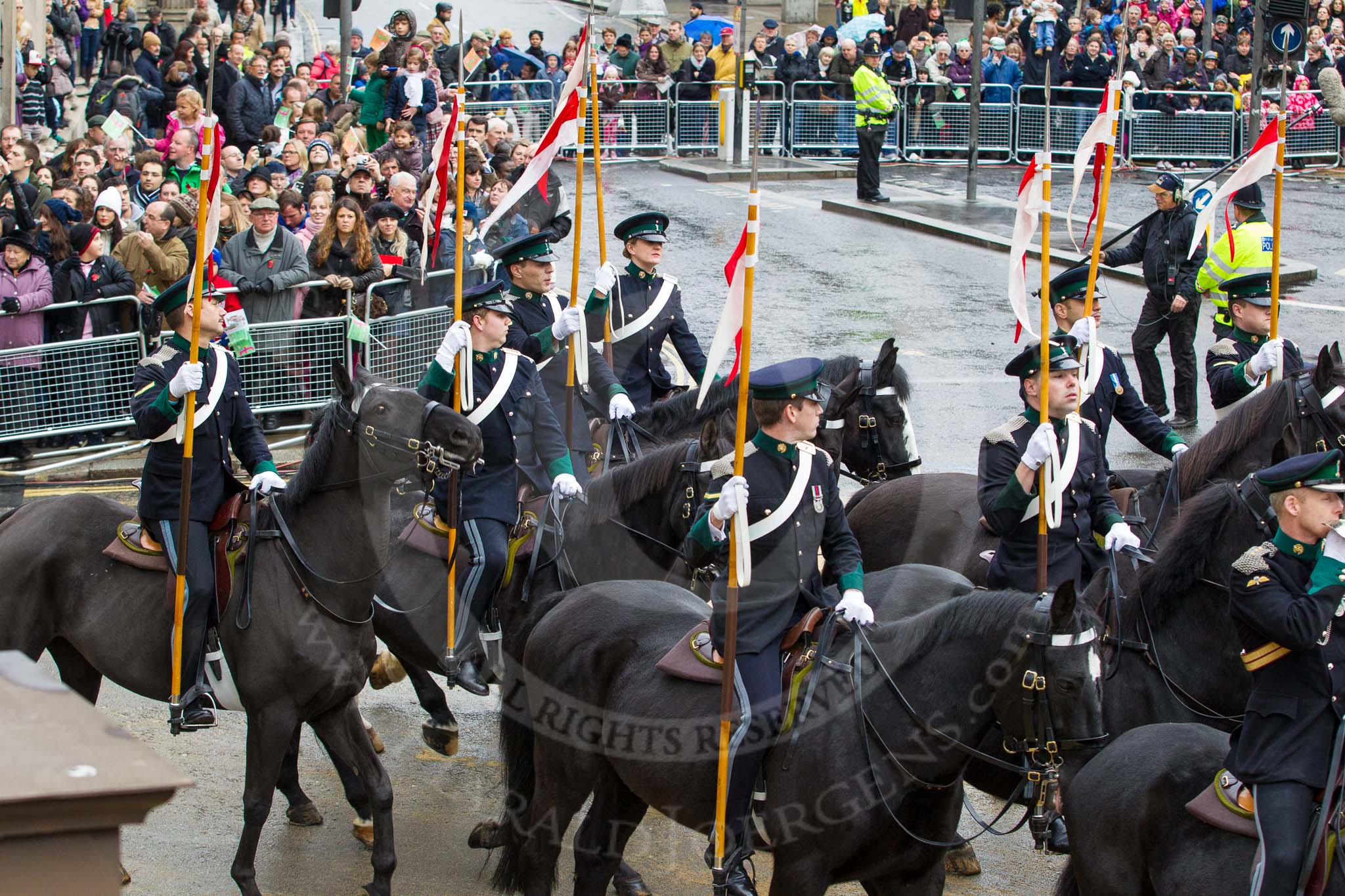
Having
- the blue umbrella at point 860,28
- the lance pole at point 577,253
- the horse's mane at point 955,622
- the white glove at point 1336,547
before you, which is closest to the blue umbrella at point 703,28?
the blue umbrella at point 860,28

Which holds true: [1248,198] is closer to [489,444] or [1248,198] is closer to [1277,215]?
A: [1277,215]

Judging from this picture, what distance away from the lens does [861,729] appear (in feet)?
19.3

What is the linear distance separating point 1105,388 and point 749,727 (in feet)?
10.3

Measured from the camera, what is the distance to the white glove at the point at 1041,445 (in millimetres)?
6879

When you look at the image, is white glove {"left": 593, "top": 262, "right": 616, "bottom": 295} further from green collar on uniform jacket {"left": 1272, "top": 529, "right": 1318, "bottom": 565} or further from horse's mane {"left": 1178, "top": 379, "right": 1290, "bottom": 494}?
green collar on uniform jacket {"left": 1272, "top": 529, "right": 1318, "bottom": 565}

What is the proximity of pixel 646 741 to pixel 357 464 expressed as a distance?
72.8 inches

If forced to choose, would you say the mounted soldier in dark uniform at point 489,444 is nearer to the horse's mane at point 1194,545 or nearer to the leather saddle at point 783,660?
the leather saddle at point 783,660

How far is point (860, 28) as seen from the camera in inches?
1104

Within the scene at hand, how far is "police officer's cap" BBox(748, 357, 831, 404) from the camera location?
20.5 feet

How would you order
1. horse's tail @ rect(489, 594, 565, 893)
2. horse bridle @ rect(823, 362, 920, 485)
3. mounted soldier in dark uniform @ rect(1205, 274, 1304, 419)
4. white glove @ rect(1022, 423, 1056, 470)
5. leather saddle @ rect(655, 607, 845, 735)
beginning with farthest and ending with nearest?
1. horse bridle @ rect(823, 362, 920, 485)
2. mounted soldier in dark uniform @ rect(1205, 274, 1304, 419)
3. horse's tail @ rect(489, 594, 565, 893)
4. white glove @ rect(1022, 423, 1056, 470)
5. leather saddle @ rect(655, 607, 845, 735)

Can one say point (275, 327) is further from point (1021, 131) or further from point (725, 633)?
point (1021, 131)

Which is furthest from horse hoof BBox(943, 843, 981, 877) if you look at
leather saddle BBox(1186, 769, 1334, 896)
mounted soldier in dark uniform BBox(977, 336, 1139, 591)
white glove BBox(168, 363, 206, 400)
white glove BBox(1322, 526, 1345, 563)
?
white glove BBox(168, 363, 206, 400)

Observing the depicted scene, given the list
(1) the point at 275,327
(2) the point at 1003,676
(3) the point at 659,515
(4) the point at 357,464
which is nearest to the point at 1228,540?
(2) the point at 1003,676

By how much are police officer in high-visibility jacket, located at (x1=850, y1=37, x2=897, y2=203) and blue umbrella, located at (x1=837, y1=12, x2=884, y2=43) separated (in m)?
2.99
